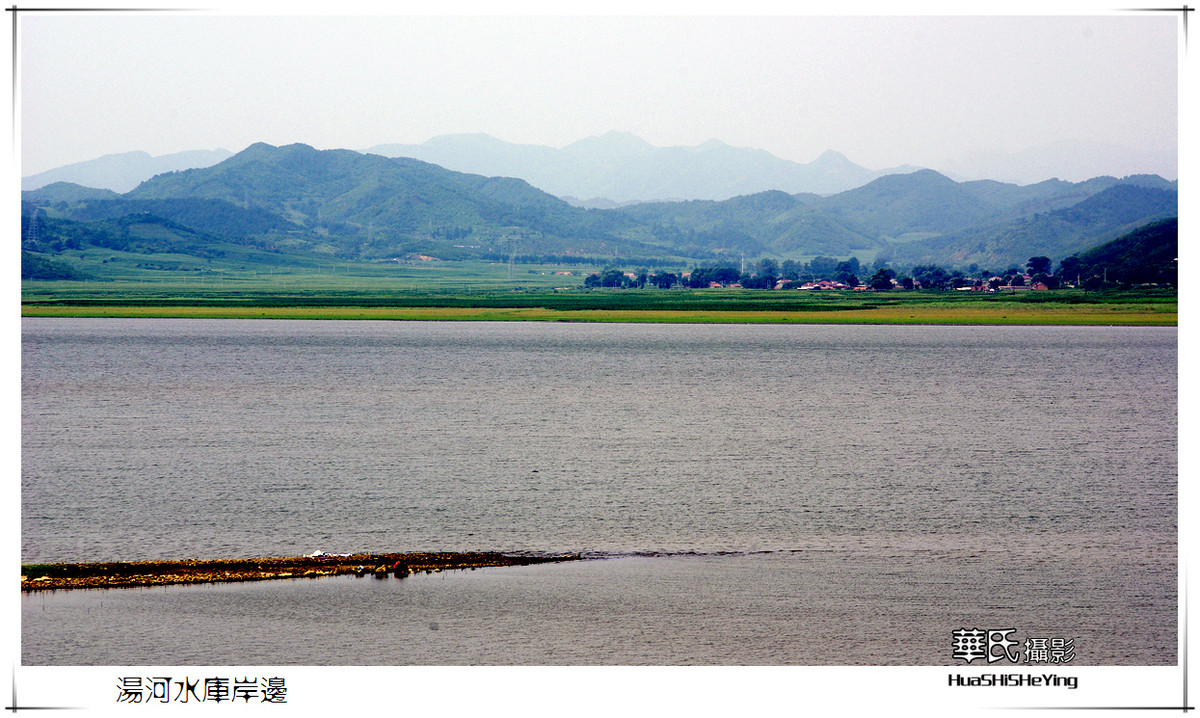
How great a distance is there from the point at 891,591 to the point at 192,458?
18914mm

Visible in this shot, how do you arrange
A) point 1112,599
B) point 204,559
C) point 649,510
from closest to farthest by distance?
point 1112,599 → point 204,559 → point 649,510

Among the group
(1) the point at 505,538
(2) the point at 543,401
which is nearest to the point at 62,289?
(2) the point at 543,401

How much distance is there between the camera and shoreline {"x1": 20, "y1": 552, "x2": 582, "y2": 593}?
14.8 m

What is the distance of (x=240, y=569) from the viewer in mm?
15555

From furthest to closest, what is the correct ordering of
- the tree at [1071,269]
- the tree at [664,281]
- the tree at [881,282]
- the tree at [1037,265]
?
the tree at [664,281]
the tree at [1037,265]
the tree at [881,282]
the tree at [1071,269]

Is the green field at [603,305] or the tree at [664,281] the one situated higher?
the tree at [664,281]

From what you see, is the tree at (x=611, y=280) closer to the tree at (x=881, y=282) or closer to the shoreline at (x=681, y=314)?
the tree at (x=881, y=282)

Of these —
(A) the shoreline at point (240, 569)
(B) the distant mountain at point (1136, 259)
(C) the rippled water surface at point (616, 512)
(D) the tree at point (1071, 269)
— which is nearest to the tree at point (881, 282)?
(D) the tree at point (1071, 269)

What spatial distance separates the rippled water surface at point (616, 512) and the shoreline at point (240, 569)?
15.9 inches

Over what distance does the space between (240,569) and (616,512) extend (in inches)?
306

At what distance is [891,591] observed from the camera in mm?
15281

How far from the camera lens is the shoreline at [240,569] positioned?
14781 mm

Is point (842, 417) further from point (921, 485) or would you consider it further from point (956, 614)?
point (956, 614)

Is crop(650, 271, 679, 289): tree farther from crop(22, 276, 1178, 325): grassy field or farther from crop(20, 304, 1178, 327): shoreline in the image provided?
crop(20, 304, 1178, 327): shoreline
